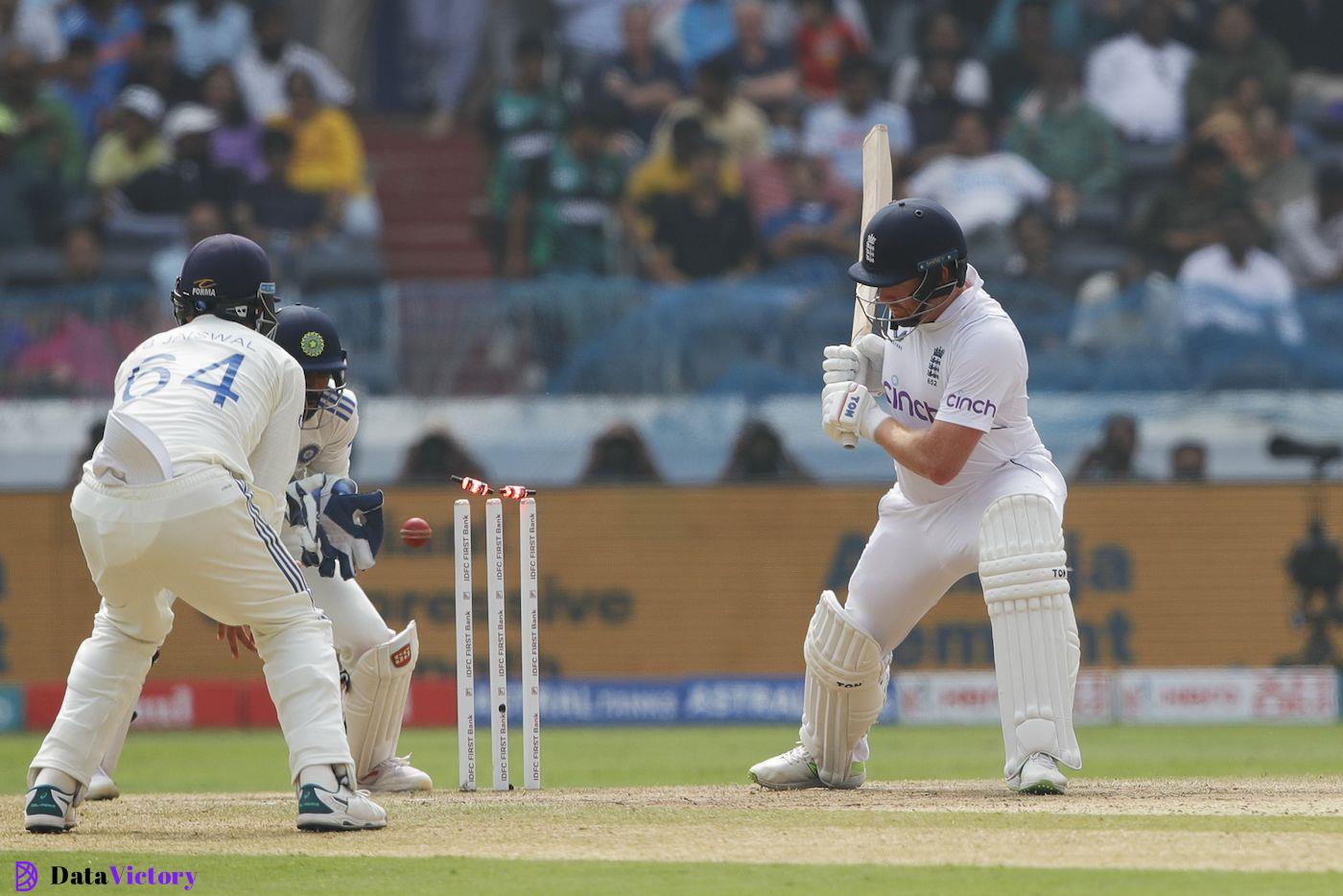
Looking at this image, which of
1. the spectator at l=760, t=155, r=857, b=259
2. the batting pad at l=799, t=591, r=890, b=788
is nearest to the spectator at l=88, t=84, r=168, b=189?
the spectator at l=760, t=155, r=857, b=259

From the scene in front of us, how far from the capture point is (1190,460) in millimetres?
13602

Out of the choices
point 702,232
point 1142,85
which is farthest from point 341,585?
point 1142,85

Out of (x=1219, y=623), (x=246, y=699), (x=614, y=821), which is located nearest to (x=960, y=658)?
(x=1219, y=623)

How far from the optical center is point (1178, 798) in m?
6.82

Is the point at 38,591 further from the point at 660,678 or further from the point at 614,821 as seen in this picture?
the point at 614,821

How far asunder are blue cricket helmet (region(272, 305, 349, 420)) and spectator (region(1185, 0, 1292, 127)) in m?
11.3

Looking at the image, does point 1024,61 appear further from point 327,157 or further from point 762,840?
point 762,840

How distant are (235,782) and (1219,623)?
6.95m

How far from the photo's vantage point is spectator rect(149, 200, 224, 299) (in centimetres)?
1529

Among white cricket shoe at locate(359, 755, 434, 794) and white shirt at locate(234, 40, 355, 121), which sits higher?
white shirt at locate(234, 40, 355, 121)

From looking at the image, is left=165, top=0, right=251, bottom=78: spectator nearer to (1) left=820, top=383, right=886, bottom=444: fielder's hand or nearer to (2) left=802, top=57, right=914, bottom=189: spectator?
(2) left=802, top=57, right=914, bottom=189: spectator

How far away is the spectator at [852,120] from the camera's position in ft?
54.3

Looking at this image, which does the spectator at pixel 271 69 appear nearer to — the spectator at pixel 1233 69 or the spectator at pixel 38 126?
the spectator at pixel 38 126

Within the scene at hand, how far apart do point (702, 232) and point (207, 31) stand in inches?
203
